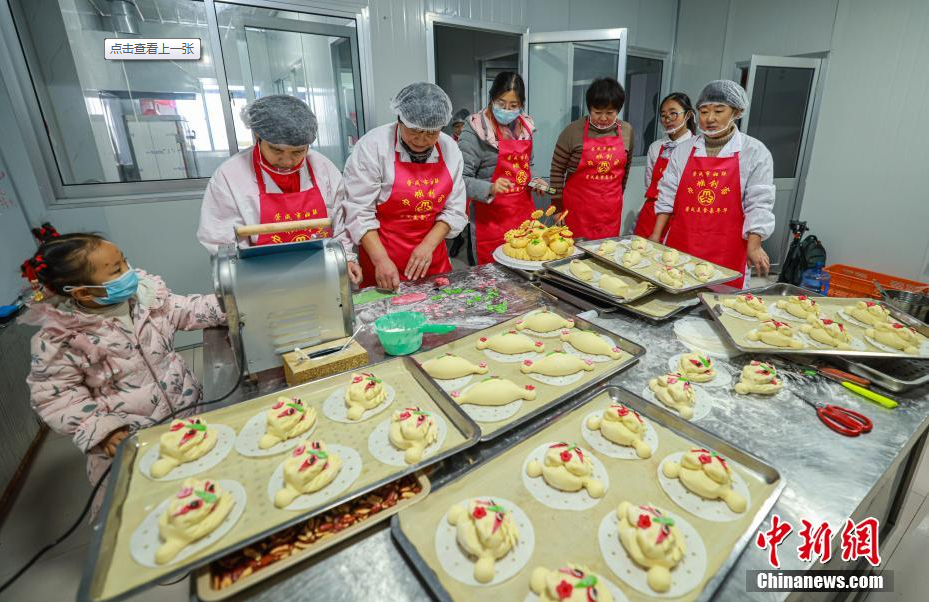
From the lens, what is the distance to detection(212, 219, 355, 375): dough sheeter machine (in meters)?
1.37

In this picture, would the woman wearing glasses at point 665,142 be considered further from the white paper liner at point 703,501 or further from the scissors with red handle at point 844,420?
the white paper liner at point 703,501

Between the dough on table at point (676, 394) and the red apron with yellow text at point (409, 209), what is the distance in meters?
1.53

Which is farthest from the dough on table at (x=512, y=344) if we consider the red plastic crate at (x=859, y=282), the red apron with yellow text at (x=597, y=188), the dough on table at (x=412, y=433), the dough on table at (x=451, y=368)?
the red plastic crate at (x=859, y=282)

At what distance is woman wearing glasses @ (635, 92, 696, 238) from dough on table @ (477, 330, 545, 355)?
2.92 metres

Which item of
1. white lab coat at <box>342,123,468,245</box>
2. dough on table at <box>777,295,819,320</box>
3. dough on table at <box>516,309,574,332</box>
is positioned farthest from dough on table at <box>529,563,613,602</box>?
white lab coat at <box>342,123,468,245</box>

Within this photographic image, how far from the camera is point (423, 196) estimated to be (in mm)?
2580

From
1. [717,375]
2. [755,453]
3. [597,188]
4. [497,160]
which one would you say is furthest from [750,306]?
[597,188]

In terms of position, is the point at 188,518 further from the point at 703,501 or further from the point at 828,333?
the point at 828,333

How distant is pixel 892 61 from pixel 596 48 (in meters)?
3.03

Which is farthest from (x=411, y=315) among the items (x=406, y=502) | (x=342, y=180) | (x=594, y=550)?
(x=342, y=180)

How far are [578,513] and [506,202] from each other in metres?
2.70

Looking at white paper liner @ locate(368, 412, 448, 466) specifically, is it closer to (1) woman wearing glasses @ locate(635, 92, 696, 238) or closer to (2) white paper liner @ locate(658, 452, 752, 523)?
(2) white paper liner @ locate(658, 452, 752, 523)

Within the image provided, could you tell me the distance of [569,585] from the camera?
766 millimetres

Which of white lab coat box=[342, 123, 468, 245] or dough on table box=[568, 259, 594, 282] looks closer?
dough on table box=[568, 259, 594, 282]
